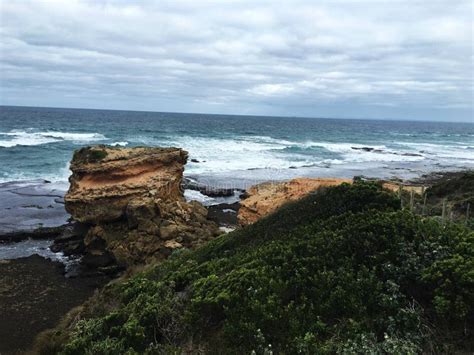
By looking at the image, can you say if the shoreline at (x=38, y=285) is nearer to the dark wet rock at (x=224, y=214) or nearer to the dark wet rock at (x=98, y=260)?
the dark wet rock at (x=98, y=260)

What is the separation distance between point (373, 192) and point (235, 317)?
4.39 meters

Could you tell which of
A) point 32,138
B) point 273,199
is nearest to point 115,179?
point 273,199

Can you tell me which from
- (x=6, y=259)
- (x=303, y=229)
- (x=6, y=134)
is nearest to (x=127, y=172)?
(x=6, y=259)

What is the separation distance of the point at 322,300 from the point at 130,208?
13619mm

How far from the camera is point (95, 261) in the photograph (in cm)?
1845

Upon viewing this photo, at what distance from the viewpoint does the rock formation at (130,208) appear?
1852 centimetres

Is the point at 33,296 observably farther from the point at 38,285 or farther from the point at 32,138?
the point at 32,138

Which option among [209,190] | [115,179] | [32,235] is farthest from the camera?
[209,190]

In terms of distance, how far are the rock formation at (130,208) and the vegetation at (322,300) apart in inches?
377

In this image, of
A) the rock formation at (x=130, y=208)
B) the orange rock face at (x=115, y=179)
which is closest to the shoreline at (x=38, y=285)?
the rock formation at (x=130, y=208)

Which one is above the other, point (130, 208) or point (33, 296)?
point (130, 208)

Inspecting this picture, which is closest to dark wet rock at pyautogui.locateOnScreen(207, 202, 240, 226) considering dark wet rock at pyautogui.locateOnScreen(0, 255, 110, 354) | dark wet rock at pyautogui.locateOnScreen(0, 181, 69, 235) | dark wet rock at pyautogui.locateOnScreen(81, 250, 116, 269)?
dark wet rock at pyautogui.locateOnScreen(81, 250, 116, 269)

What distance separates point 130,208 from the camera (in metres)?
19.4

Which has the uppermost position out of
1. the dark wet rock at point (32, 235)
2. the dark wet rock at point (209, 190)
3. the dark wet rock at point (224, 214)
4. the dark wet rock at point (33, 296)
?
the dark wet rock at point (209, 190)
